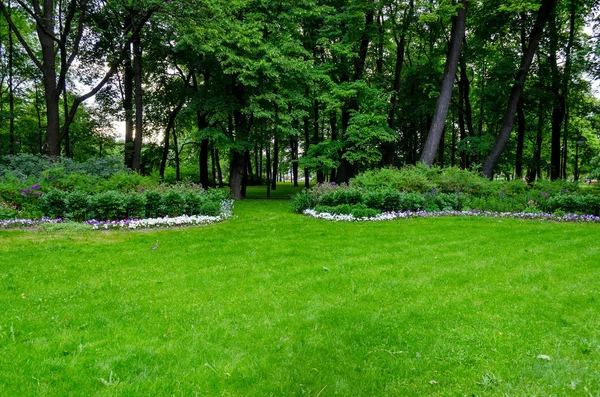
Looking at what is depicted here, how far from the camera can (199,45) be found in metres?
12.4

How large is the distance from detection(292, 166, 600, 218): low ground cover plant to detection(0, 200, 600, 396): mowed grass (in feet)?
11.7

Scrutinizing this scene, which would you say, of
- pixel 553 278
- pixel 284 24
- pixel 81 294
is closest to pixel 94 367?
pixel 81 294

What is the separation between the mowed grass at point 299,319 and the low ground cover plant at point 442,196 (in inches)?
140

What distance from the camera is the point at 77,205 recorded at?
7.84 metres

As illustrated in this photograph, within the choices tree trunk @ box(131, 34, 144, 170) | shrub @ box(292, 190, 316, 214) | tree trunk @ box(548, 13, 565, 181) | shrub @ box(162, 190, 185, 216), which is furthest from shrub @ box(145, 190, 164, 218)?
tree trunk @ box(548, 13, 565, 181)

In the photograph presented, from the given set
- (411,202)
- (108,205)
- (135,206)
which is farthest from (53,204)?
(411,202)

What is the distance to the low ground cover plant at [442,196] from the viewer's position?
29.6 ft

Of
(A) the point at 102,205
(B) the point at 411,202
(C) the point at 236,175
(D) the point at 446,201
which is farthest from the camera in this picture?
(C) the point at 236,175

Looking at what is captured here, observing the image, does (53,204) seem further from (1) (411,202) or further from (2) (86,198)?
(1) (411,202)

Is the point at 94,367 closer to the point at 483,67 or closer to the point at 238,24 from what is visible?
the point at 238,24

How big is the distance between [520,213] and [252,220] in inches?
276

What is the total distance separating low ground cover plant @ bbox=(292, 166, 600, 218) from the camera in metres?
9.02

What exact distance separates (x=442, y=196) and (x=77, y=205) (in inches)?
376

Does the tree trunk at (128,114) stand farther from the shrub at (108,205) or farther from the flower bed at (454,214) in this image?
the flower bed at (454,214)
